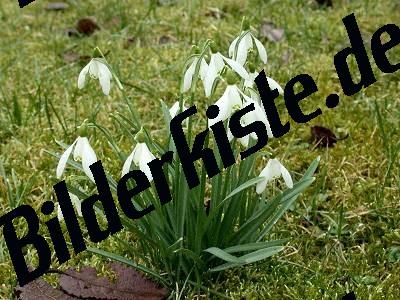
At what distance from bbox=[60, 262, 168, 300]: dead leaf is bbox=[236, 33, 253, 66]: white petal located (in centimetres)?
68

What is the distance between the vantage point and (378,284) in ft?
6.39

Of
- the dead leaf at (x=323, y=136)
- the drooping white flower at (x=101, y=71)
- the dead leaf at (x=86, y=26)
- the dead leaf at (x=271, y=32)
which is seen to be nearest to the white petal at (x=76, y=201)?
the drooping white flower at (x=101, y=71)

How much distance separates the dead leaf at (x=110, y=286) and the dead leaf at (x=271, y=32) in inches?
76.9

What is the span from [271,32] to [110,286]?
209 cm

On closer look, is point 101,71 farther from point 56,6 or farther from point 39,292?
point 56,6

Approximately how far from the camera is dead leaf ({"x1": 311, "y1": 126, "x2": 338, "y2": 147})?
266 cm

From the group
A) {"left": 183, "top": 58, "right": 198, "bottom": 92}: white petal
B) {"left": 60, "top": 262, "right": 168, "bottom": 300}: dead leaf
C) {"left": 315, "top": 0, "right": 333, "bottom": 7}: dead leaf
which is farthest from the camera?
{"left": 315, "top": 0, "right": 333, "bottom": 7}: dead leaf

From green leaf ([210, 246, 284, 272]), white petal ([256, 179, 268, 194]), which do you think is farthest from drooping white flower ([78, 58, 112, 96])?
green leaf ([210, 246, 284, 272])

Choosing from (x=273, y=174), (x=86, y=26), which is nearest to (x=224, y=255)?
(x=273, y=174)

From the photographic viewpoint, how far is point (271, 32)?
11.8ft

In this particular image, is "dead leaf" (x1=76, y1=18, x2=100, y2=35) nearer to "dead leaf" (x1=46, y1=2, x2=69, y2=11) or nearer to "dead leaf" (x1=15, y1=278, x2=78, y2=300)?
"dead leaf" (x1=46, y1=2, x2=69, y2=11)

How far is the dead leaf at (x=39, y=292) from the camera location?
1883 mm

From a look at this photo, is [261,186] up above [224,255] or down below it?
above

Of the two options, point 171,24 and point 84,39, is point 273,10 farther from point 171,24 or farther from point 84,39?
point 84,39
